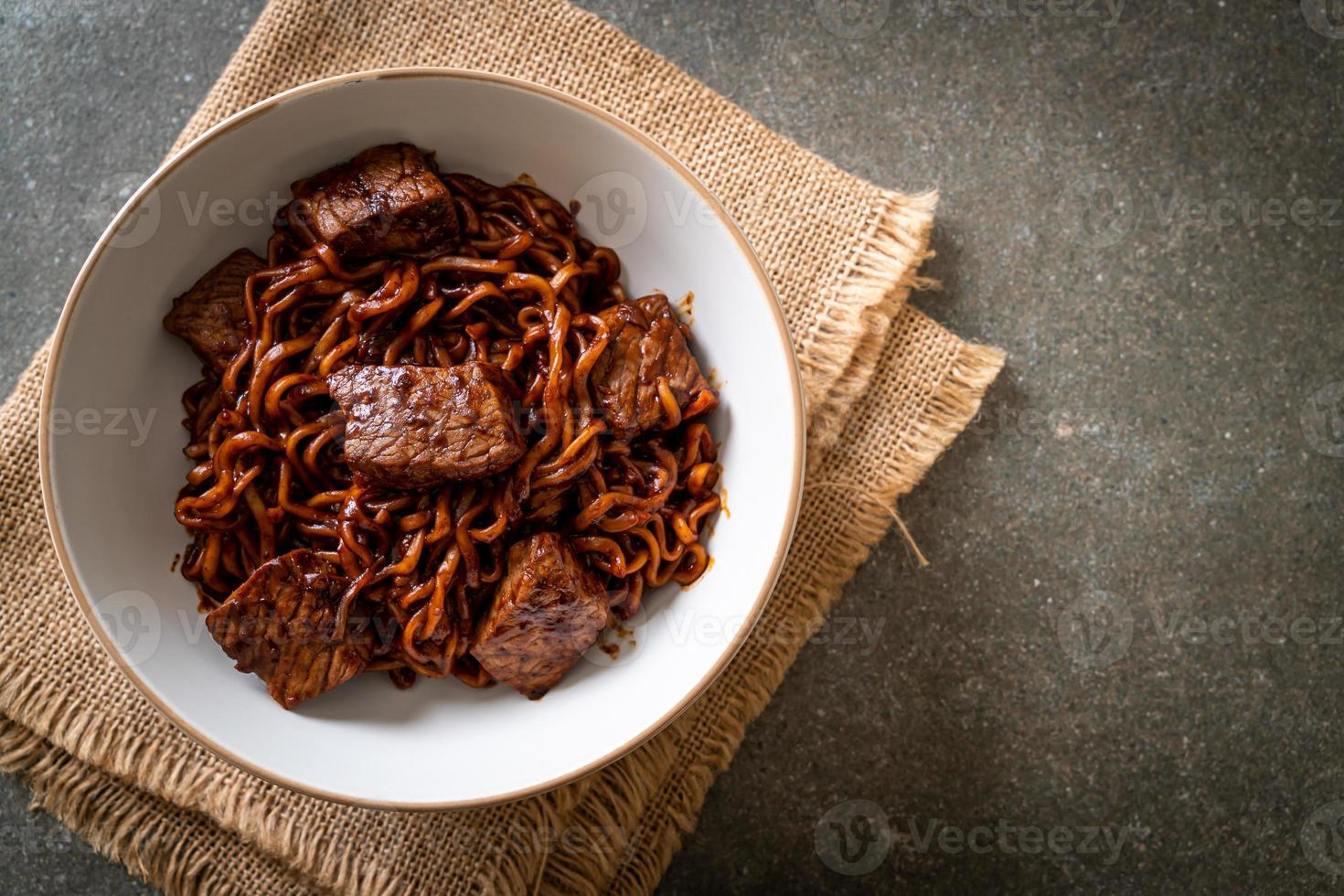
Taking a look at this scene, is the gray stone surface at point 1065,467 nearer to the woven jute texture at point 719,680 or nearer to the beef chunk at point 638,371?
the woven jute texture at point 719,680

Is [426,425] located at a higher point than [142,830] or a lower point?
higher

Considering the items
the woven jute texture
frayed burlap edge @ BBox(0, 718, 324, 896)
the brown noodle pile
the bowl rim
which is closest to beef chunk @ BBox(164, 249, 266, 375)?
the brown noodle pile

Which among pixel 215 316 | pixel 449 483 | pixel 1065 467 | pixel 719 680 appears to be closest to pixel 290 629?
pixel 449 483

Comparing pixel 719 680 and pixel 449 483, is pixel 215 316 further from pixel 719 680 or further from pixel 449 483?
pixel 719 680

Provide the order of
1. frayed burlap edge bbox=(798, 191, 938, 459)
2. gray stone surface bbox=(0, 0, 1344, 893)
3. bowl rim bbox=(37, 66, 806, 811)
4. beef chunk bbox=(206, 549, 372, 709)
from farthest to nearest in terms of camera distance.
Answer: gray stone surface bbox=(0, 0, 1344, 893)
frayed burlap edge bbox=(798, 191, 938, 459)
beef chunk bbox=(206, 549, 372, 709)
bowl rim bbox=(37, 66, 806, 811)

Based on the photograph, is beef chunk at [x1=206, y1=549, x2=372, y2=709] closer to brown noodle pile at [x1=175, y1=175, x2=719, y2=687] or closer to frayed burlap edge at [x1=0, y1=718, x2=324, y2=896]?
brown noodle pile at [x1=175, y1=175, x2=719, y2=687]
